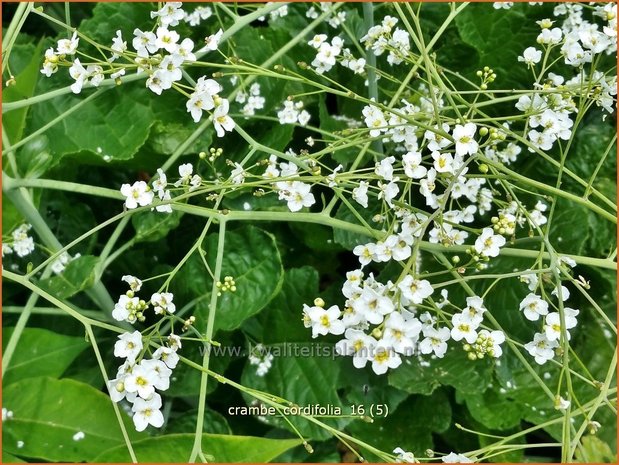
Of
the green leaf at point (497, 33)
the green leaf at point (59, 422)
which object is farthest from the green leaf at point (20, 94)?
the green leaf at point (497, 33)

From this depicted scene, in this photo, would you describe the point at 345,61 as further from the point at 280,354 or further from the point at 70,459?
the point at 70,459

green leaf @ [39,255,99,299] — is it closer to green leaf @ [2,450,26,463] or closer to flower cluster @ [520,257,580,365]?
green leaf @ [2,450,26,463]

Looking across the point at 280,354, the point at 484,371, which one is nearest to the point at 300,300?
the point at 280,354

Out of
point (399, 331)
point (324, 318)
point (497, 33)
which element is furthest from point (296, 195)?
point (497, 33)

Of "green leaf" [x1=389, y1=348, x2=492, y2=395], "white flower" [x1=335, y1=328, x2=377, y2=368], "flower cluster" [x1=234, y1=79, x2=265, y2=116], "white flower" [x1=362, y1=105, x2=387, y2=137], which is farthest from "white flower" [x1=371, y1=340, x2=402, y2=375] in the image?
"flower cluster" [x1=234, y1=79, x2=265, y2=116]

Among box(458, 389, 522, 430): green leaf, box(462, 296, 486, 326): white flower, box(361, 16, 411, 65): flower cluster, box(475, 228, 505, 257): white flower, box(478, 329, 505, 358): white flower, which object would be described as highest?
box(361, 16, 411, 65): flower cluster

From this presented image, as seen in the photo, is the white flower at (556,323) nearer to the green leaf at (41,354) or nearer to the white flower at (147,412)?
the white flower at (147,412)
